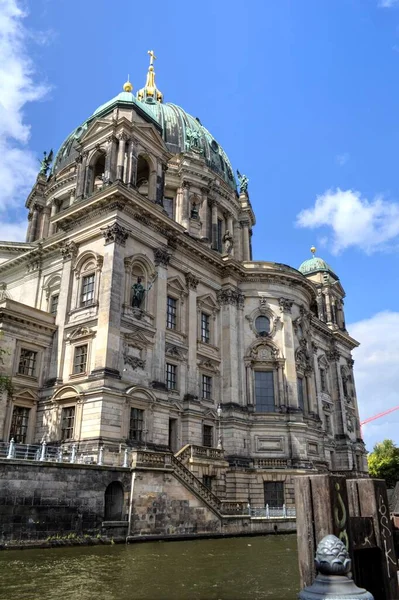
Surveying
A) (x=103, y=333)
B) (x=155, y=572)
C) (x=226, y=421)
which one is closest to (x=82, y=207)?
(x=103, y=333)

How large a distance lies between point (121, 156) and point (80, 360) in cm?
1337

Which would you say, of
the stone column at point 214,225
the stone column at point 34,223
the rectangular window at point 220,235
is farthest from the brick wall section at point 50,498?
the stone column at point 34,223

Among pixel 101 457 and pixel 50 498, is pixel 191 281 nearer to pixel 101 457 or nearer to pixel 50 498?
pixel 101 457

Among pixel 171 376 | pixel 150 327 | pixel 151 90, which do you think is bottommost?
pixel 171 376

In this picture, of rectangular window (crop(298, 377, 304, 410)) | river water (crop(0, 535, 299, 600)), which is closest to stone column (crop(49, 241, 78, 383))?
river water (crop(0, 535, 299, 600))

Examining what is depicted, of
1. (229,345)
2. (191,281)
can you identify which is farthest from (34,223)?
(229,345)

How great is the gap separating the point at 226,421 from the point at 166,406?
6640 mm

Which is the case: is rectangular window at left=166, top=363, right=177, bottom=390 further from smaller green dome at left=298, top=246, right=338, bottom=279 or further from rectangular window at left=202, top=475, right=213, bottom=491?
smaller green dome at left=298, top=246, right=338, bottom=279

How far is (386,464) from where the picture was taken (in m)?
64.0

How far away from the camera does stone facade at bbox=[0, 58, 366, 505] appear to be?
29.1 m

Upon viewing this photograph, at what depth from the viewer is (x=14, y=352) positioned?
99.1 ft

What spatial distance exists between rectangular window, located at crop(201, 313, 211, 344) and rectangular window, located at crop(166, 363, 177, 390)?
177 inches

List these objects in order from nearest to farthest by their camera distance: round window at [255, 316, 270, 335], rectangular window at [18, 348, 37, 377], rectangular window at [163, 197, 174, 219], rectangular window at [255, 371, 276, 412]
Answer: rectangular window at [18, 348, 37, 377], rectangular window at [255, 371, 276, 412], round window at [255, 316, 270, 335], rectangular window at [163, 197, 174, 219]

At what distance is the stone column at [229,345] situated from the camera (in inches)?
1463
